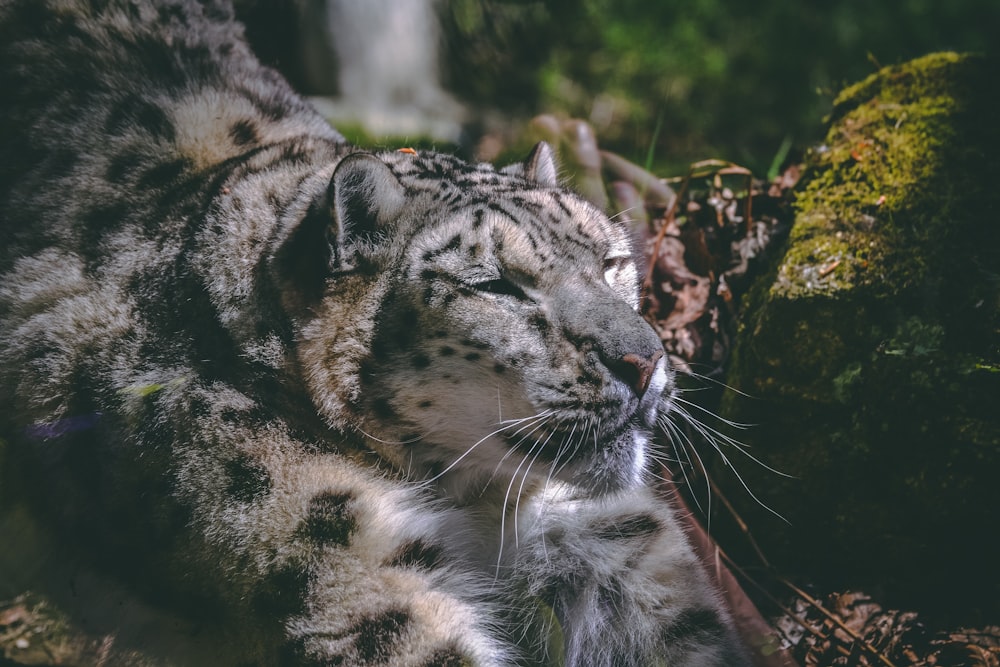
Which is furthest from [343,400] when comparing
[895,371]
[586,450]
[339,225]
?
[895,371]

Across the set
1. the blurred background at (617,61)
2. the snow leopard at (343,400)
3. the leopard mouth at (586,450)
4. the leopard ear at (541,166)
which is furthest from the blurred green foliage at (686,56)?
the leopard mouth at (586,450)

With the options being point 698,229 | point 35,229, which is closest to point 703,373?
point 698,229

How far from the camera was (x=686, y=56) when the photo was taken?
8.80 meters

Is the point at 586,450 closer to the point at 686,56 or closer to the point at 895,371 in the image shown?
the point at 895,371

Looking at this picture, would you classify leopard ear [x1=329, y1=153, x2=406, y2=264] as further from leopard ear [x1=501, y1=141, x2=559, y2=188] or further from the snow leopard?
leopard ear [x1=501, y1=141, x2=559, y2=188]

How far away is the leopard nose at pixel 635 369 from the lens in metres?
2.38

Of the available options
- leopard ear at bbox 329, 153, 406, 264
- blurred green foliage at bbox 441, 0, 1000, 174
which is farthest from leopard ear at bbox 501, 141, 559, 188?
blurred green foliage at bbox 441, 0, 1000, 174

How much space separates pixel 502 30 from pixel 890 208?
5.88 metres

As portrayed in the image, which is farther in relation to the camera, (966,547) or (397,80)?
(397,80)

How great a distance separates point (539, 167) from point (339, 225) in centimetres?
104

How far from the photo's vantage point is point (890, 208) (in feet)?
10.1

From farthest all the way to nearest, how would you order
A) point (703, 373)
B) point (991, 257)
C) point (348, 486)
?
1. point (703, 373)
2. point (991, 257)
3. point (348, 486)

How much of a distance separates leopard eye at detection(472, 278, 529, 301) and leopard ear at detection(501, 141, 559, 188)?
78 centimetres

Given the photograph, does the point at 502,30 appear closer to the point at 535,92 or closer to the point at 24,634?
the point at 535,92
